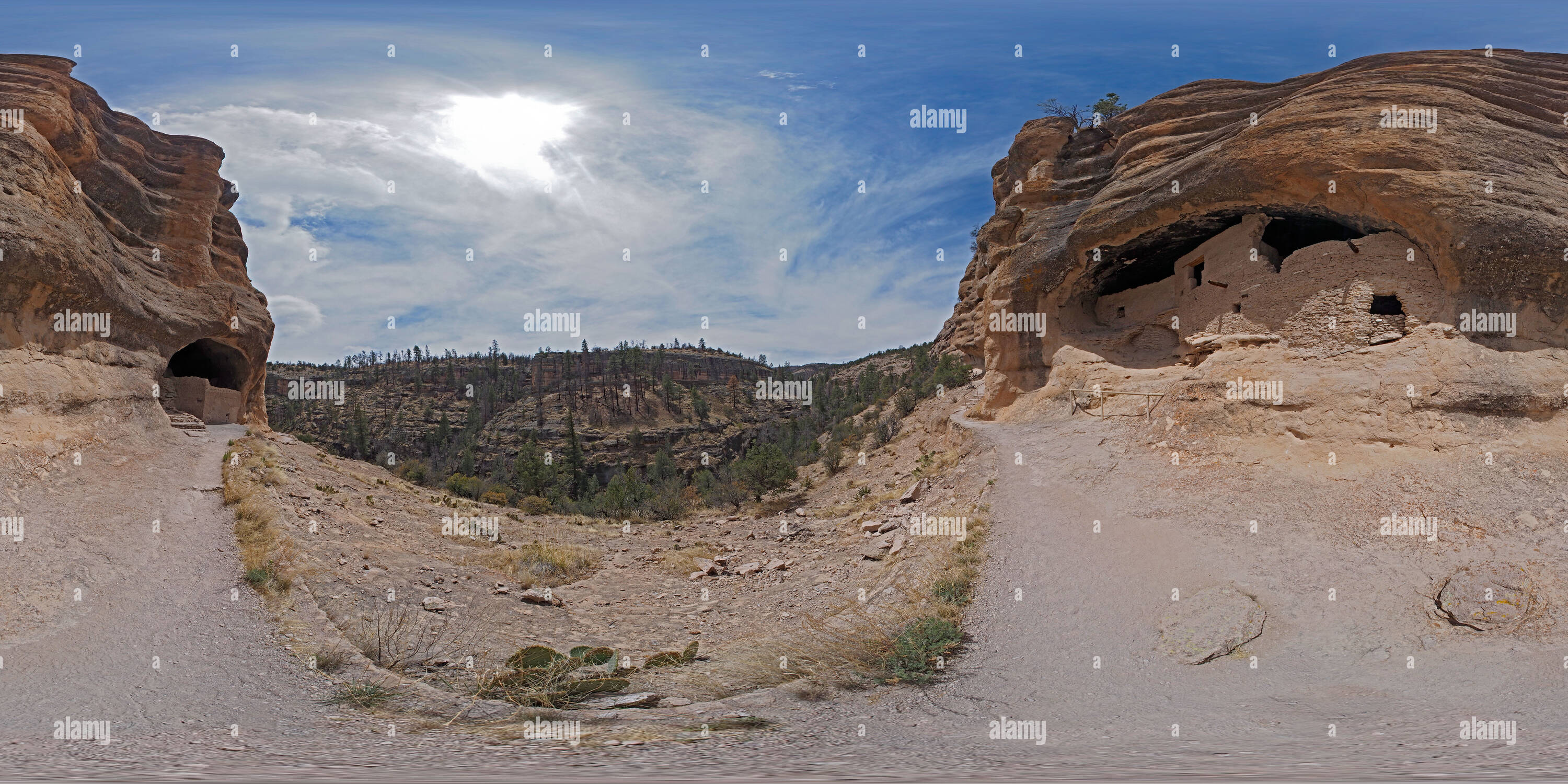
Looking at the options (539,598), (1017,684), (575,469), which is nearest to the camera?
(1017,684)

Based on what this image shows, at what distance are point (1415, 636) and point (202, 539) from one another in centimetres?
1553

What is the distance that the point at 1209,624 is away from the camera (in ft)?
25.0

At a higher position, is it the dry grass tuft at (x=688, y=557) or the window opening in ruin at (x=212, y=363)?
the window opening in ruin at (x=212, y=363)

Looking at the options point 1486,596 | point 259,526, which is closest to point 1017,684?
point 1486,596

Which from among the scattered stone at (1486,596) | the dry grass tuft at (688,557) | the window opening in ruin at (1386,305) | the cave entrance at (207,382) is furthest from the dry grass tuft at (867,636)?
the cave entrance at (207,382)

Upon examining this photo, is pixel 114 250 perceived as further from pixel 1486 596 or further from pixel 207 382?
pixel 1486 596

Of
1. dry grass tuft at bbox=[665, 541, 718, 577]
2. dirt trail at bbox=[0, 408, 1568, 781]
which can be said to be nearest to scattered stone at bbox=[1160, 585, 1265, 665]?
dirt trail at bbox=[0, 408, 1568, 781]

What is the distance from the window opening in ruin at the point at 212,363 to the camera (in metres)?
23.5

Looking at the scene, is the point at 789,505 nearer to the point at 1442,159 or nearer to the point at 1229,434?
the point at 1229,434

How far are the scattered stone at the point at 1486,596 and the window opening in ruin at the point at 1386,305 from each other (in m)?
5.23

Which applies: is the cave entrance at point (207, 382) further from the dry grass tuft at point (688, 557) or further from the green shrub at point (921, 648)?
the green shrub at point (921, 648)

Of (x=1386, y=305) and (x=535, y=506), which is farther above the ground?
(x=1386, y=305)

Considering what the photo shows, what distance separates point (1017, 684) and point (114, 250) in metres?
22.8

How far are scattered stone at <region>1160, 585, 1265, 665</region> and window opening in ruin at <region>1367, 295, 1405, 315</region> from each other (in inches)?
255
